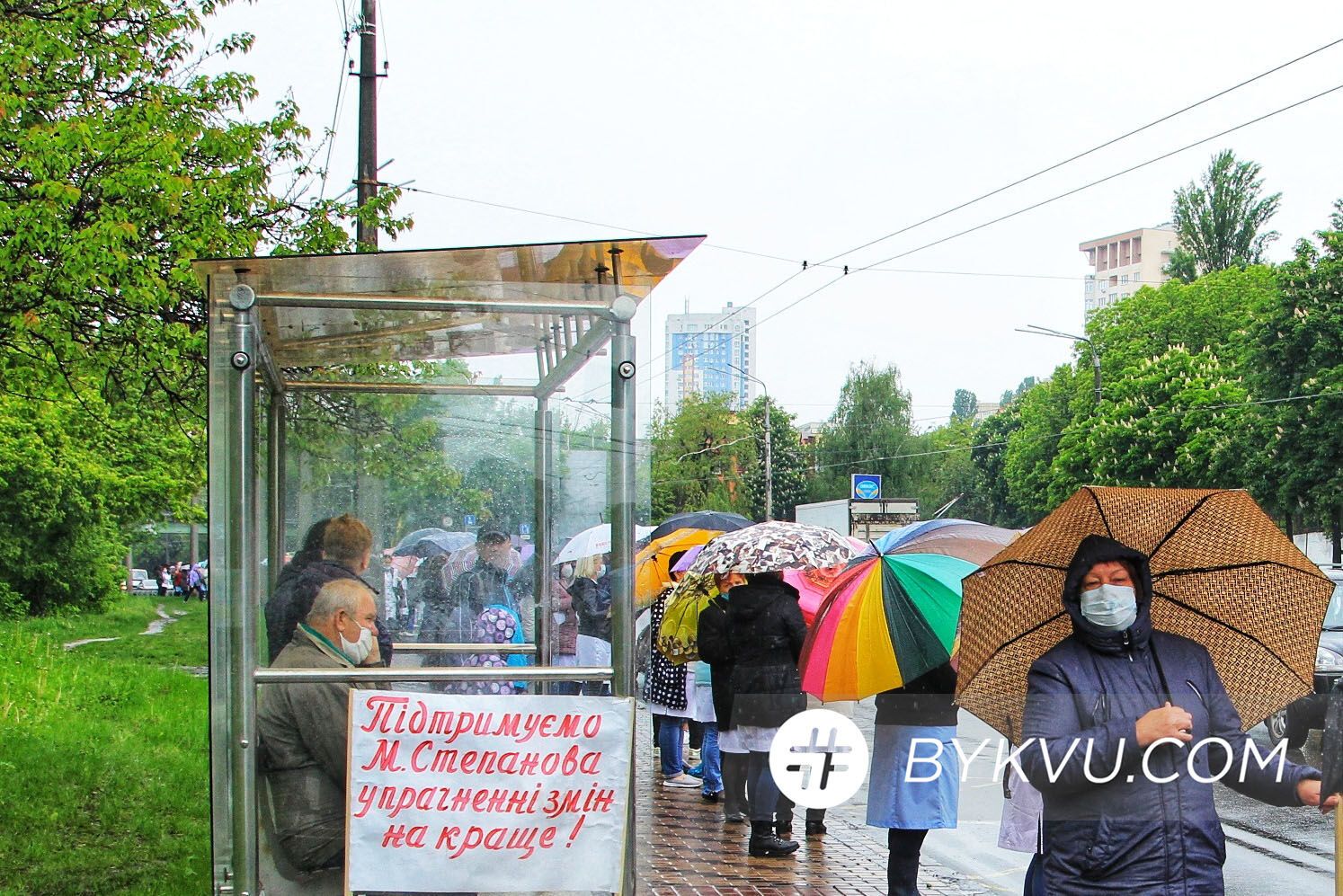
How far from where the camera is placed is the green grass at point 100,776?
7.85 meters

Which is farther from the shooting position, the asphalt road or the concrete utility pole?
the concrete utility pole

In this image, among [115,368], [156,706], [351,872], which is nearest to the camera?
[351,872]

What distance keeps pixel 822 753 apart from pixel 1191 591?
5.18 metres

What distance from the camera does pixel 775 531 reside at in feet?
26.1

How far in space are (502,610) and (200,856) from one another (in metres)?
3.34

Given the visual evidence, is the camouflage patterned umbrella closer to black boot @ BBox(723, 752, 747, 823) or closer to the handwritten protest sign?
black boot @ BBox(723, 752, 747, 823)

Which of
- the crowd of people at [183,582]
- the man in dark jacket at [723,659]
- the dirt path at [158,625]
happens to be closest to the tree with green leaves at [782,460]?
the crowd of people at [183,582]

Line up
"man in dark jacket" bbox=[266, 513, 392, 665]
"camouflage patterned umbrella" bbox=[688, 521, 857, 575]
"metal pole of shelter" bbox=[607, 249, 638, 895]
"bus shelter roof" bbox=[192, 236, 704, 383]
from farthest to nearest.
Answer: "camouflage patterned umbrella" bbox=[688, 521, 857, 575] → "man in dark jacket" bbox=[266, 513, 392, 665] → "metal pole of shelter" bbox=[607, 249, 638, 895] → "bus shelter roof" bbox=[192, 236, 704, 383]

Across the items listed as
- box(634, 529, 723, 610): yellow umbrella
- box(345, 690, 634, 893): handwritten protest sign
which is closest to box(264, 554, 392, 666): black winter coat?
box(345, 690, 634, 893): handwritten protest sign

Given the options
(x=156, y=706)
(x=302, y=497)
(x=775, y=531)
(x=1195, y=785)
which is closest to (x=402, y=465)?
(x=302, y=497)

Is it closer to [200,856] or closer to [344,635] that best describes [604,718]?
[344,635]

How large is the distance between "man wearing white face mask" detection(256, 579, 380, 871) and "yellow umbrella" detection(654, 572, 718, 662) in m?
4.37

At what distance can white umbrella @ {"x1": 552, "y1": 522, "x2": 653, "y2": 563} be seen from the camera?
16.4 feet

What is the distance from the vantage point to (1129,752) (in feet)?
12.1
